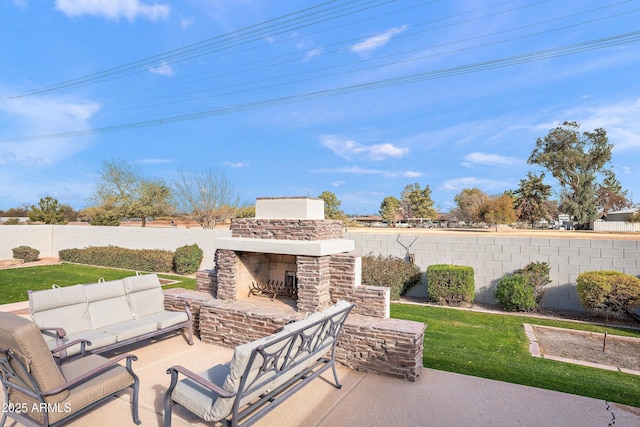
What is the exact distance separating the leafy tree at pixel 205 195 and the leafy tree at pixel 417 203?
146ft

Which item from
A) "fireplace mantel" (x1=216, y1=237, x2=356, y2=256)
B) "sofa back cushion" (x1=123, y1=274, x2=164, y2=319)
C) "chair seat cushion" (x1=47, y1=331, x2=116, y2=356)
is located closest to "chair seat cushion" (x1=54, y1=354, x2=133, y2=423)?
"chair seat cushion" (x1=47, y1=331, x2=116, y2=356)

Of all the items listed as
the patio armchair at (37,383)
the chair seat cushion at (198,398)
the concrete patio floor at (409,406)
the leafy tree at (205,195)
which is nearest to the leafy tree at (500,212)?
the leafy tree at (205,195)

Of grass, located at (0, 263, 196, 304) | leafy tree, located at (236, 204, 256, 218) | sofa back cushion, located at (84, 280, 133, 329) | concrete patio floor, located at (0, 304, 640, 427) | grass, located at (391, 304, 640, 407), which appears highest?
leafy tree, located at (236, 204, 256, 218)

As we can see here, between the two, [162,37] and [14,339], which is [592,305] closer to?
[14,339]

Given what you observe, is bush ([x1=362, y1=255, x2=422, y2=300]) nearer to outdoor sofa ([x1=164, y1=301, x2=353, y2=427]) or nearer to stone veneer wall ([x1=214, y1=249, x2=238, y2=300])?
stone veneer wall ([x1=214, y1=249, x2=238, y2=300])

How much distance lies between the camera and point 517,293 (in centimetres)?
806

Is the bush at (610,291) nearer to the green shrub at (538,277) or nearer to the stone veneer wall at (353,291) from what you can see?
the green shrub at (538,277)

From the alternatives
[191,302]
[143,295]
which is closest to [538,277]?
[191,302]

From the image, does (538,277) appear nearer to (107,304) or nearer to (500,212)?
(107,304)

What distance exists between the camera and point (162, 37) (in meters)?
16.4

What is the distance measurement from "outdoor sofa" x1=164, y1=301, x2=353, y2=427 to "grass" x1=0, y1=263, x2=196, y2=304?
796 centimetres

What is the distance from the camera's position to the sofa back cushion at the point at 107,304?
489 cm

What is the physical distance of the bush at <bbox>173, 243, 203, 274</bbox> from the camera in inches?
529

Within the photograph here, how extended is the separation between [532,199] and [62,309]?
50083 millimetres
